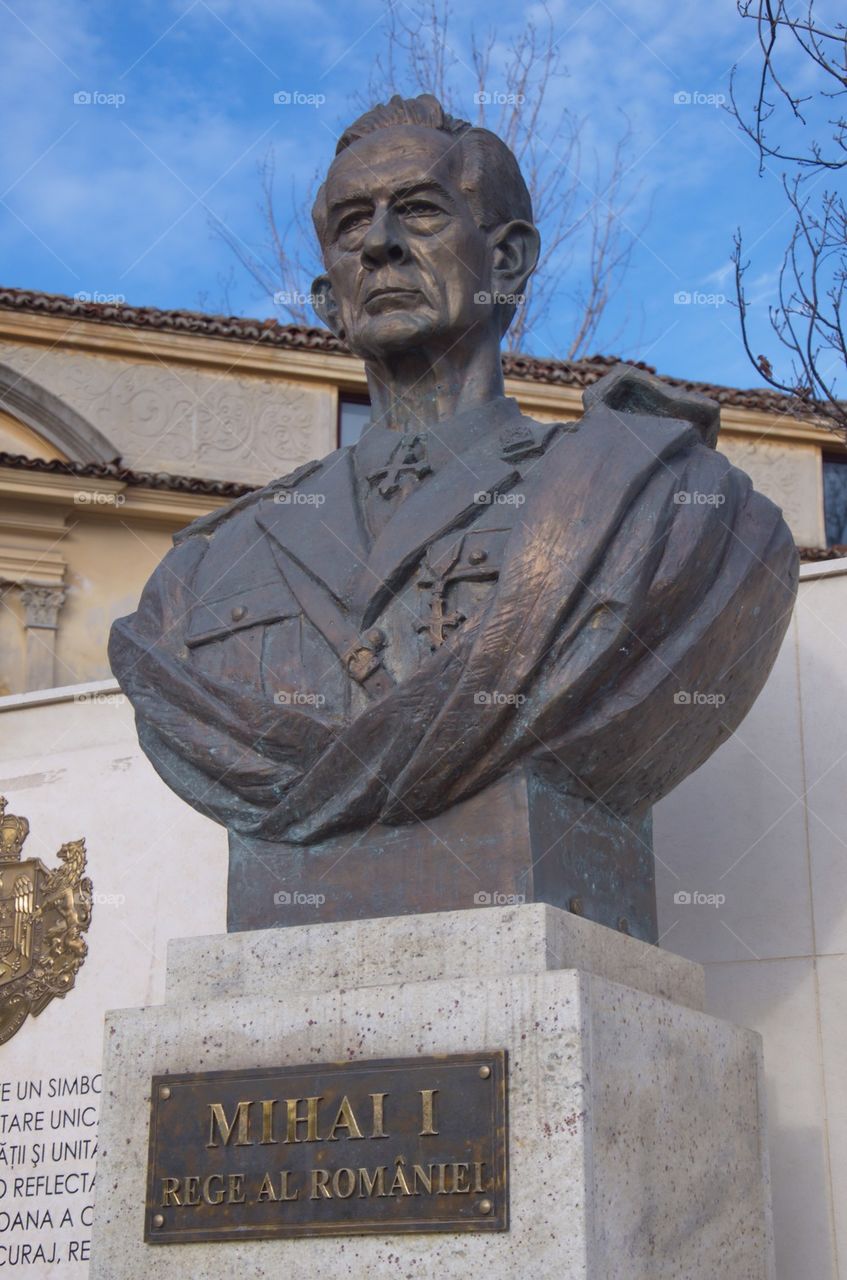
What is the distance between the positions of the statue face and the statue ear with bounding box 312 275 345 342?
24cm

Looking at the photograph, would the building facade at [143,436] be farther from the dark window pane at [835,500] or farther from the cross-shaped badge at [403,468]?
the cross-shaped badge at [403,468]

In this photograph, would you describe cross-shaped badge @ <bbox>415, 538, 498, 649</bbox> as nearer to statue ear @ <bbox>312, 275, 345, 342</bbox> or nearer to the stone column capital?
statue ear @ <bbox>312, 275, 345, 342</bbox>

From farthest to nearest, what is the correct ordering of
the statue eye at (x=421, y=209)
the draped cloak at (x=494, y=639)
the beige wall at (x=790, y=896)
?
the beige wall at (x=790, y=896), the statue eye at (x=421, y=209), the draped cloak at (x=494, y=639)

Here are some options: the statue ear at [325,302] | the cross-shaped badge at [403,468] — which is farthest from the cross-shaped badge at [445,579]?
the statue ear at [325,302]

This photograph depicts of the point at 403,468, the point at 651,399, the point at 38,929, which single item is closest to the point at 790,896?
the point at 651,399

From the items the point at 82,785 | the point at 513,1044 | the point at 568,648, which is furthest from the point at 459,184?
the point at 82,785

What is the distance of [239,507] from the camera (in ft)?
15.0

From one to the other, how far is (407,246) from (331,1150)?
1974 millimetres

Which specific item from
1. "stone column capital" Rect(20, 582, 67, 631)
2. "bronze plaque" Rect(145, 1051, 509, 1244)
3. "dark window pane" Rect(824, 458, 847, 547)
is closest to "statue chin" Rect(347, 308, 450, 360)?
"bronze plaque" Rect(145, 1051, 509, 1244)

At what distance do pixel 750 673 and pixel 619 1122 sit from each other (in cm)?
105

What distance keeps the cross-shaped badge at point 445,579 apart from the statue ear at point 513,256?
0.82 m

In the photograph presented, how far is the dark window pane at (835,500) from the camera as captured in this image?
16406 mm

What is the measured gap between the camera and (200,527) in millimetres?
4598

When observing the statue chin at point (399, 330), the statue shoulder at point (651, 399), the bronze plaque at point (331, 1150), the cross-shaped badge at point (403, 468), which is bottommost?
the bronze plaque at point (331, 1150)
